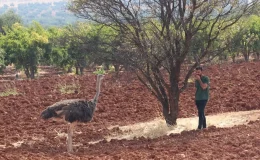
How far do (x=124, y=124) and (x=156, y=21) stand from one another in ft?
9.97

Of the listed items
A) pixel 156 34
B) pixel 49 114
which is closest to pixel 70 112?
pixel 49 114

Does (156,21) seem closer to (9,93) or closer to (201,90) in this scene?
(201,90)

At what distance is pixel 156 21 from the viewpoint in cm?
1276

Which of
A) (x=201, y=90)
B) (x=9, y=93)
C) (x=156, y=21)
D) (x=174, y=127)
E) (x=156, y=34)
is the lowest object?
(x=174, y=127)

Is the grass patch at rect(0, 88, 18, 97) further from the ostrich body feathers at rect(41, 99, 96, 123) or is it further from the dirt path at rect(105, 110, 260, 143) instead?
the ostrich body feathers at rect(41, 99, 96, 123)

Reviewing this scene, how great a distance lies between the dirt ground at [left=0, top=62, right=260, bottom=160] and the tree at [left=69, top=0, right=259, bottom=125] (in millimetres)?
1048

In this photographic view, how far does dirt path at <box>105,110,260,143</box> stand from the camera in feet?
40.2

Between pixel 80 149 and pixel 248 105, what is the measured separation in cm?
644

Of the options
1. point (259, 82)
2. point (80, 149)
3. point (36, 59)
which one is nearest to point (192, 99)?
point (259, 82)

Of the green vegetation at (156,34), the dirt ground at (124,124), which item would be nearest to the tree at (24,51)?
the dirt ground at (124,124)

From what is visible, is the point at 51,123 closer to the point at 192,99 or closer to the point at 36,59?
the point at 192,99

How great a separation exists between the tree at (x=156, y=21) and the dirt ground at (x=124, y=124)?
3.44ft

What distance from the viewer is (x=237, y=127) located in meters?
11.4

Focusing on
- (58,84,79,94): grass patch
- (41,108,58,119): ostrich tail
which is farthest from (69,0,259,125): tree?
(58,84,79,94): grass patch
